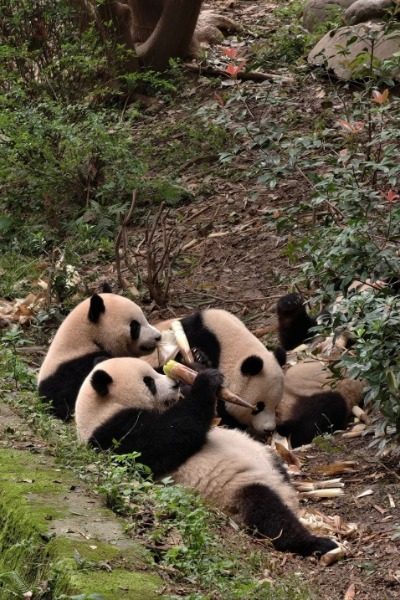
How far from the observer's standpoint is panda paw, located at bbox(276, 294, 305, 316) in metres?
8.03

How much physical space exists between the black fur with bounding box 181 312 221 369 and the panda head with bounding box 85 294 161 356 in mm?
228

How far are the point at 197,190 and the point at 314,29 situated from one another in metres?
3.51

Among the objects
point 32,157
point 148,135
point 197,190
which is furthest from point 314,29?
point 32,157

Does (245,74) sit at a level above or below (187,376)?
below

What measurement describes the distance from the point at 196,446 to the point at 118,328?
2.12 metres

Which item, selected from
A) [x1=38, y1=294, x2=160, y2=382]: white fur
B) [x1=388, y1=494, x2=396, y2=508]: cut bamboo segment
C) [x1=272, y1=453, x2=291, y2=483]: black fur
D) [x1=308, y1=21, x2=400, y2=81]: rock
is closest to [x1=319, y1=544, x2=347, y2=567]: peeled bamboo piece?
[x1=388, y1=494, x2=396, y2=508]: cut bamboo segment

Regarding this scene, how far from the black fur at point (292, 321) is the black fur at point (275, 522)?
264cm

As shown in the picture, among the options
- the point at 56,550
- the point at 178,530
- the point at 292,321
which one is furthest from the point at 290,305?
the point at 56,550

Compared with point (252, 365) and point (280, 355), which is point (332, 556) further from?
point (280, 355)

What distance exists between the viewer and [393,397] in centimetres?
563

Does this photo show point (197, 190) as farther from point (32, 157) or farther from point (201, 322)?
point (201, 322)

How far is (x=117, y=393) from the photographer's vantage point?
5957 mm

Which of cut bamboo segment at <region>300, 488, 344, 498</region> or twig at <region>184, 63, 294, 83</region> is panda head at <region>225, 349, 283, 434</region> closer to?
cut bamboo segment at <region>300, 488, 344, 498</region>

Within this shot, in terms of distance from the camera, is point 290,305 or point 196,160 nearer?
point 290,305
